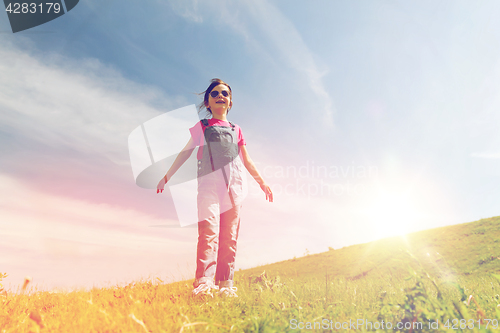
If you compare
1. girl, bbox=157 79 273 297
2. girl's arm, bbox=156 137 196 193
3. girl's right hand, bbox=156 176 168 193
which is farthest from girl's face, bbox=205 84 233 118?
girl's right hand, bbox=156 176 168 193

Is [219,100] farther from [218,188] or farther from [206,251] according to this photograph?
[206,251]

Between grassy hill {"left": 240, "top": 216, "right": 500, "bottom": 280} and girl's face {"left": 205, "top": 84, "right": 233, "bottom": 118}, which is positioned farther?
grassy hill {"left": 240, "top": 216, "right": 500, "bottom": 280}

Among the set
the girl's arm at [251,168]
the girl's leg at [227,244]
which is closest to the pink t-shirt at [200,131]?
the girl's arm at [251,168]

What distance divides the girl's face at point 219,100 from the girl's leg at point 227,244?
173cm

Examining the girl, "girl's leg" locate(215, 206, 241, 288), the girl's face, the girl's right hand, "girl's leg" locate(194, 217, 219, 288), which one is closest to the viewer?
"girl's leg" locate(194, 217, 219, 288)

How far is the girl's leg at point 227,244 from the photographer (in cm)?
445

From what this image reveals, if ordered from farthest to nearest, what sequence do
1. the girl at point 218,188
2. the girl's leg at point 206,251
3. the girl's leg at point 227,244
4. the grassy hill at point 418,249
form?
the grassy hill at point 418,249, the girl's leg at point 227,244, the girl at point 218,188, the girl's leg at point 206,251

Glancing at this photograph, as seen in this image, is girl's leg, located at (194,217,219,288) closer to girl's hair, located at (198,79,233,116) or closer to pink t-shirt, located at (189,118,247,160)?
pink t-shirt, located at (189,118,247,160)

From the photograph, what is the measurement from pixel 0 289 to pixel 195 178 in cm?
342

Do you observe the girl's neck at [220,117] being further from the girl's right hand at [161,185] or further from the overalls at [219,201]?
the girl's right hand at [161,185]

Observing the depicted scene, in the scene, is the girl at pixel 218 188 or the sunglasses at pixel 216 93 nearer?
the girl at pixel 218 188

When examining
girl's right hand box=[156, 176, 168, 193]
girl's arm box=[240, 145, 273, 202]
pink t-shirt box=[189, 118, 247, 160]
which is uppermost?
pink t-shirt box=[189, 118, 247, 160]

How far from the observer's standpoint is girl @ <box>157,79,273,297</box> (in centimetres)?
420

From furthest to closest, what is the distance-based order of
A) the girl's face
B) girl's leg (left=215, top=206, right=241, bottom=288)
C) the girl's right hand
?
the girl's face < the girl's right hand < girl's leg (left=215, top=206, right=241, bottom=288)
